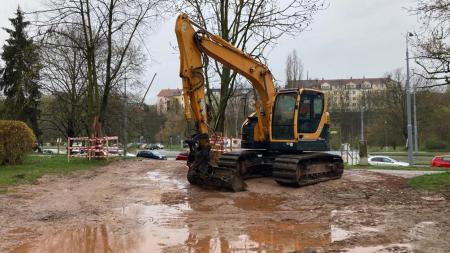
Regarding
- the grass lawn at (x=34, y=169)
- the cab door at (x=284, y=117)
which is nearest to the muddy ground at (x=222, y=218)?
the grass lawn at (x=34, y=169)

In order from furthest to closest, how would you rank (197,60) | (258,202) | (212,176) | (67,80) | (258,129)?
1. (67,80)
2. (258,129)
3. (197,60)
4. (212,176)
5. (258,202)

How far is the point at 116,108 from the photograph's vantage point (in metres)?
43.1

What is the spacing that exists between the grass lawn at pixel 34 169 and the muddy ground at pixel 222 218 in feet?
2.63

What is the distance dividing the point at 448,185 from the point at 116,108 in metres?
33.6

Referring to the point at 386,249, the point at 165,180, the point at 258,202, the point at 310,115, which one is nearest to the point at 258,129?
the point at 310,115

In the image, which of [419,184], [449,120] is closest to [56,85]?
[419,184]

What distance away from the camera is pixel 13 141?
19.7m

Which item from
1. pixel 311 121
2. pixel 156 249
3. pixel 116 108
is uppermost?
pixel 116 108

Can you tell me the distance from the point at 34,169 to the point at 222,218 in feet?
37.6

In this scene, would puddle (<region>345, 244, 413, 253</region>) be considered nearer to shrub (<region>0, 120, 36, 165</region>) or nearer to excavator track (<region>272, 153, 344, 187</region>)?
excavator track (<region>272, 153, 344, 187</region>)

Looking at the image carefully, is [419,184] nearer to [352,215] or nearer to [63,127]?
[352,215]

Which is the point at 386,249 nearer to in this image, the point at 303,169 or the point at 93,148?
the point at 303,169

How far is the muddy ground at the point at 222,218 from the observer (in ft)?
25.8

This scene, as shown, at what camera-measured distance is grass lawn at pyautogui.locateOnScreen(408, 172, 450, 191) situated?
13784 mm
